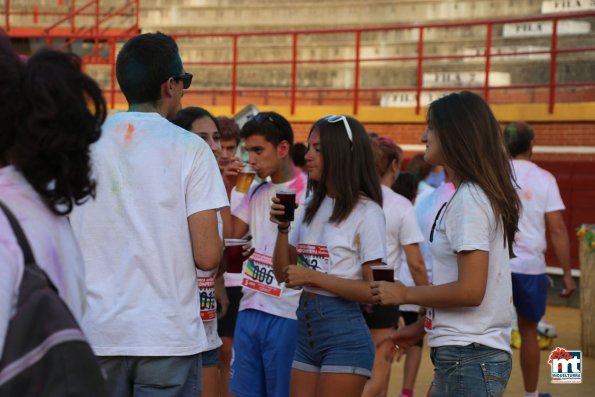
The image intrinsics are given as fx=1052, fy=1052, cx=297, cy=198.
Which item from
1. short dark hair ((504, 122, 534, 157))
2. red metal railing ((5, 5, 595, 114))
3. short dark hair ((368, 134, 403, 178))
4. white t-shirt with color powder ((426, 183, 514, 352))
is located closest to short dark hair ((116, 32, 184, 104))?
white t-shirt with color powder ((426, 183, 514, 352))

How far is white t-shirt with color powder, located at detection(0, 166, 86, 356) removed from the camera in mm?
1848

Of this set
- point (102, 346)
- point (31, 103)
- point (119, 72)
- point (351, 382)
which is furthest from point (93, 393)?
point (351, 382)

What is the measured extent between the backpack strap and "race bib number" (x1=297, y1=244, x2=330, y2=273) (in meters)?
2.79

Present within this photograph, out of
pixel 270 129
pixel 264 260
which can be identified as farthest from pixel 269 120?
pixel 264 260

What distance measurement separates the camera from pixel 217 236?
339 centimetres

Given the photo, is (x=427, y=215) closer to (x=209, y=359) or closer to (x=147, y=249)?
(x=209, y=359)

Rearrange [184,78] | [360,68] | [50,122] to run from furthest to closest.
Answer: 1. [360,68]
2. [184,78]
3. [50,122]

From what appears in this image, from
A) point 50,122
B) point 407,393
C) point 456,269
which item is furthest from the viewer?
point 407,393

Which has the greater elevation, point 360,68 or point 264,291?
point 360,68

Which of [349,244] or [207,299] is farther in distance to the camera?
[349,244]

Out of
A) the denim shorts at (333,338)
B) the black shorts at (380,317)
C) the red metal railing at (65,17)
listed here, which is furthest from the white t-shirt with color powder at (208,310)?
the red metal railing at (65,17)

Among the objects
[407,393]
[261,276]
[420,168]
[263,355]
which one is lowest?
[407,393]

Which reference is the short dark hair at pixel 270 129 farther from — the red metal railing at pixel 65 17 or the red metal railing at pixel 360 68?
the red metal railing at pixel 65 17

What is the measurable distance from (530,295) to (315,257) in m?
3.51
